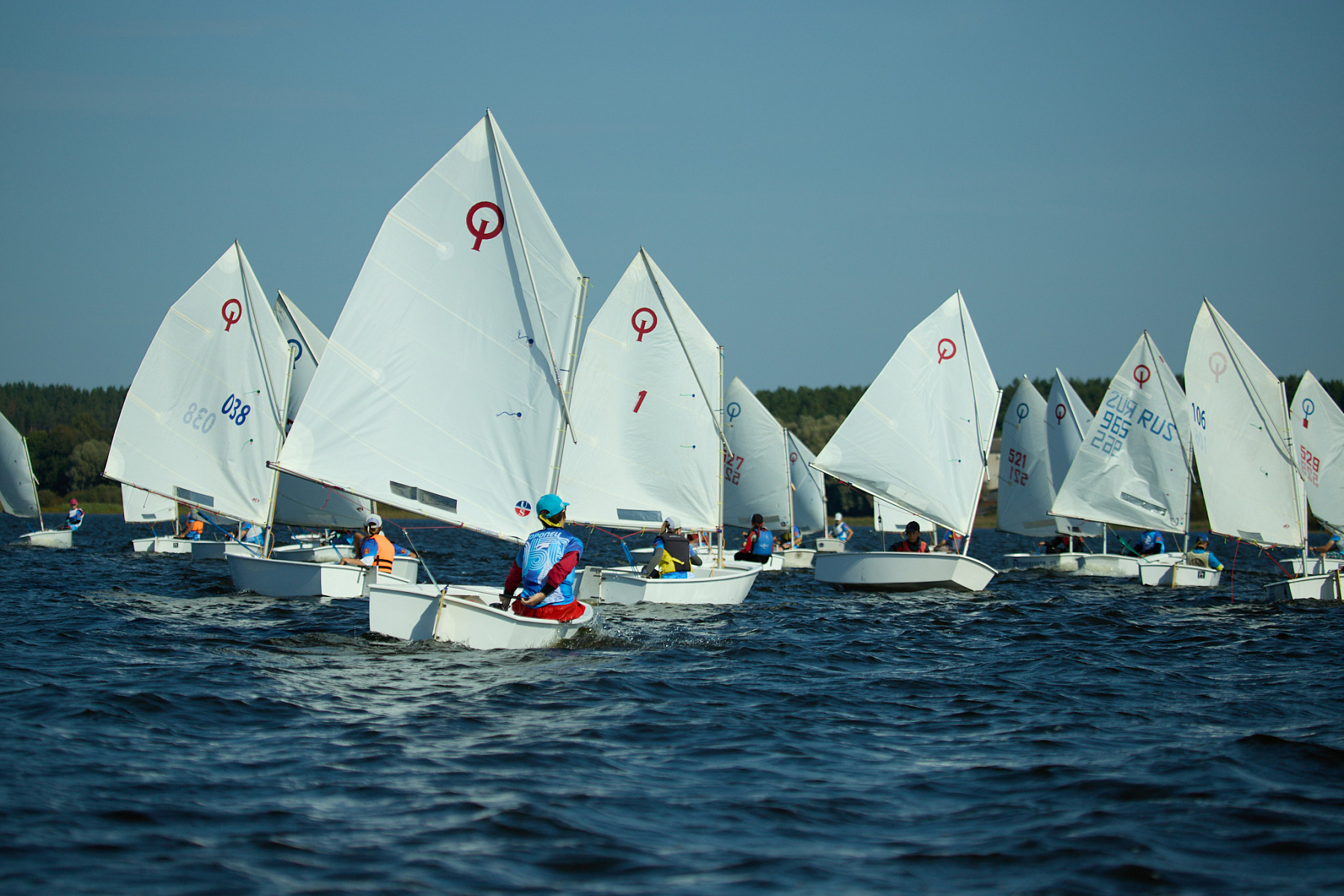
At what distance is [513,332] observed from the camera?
50.4ft

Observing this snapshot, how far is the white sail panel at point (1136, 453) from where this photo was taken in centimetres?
2967

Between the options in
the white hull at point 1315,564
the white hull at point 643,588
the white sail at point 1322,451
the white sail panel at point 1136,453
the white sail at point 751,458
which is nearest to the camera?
the white hull at point 643,588

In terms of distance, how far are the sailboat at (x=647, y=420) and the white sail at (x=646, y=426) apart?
0.7 inches

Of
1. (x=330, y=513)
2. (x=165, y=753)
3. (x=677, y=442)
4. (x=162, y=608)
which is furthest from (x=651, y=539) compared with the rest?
(x=165, y=753)

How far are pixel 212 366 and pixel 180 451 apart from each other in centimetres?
200

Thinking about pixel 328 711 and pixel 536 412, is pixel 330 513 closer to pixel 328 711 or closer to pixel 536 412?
pixel 536 412

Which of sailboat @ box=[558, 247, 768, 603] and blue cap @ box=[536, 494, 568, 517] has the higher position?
sailboat @ box=[558, 247, 768, 603]

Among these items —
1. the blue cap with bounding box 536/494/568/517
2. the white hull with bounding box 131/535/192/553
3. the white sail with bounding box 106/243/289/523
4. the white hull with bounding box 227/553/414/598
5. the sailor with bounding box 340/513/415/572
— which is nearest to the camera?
the blue cap with bounding box 536/494/568/517

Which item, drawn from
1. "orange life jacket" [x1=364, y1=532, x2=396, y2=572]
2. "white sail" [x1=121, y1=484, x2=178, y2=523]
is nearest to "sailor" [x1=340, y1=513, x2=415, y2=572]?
"orange life jacket" [x1=364, y1=532, x2=396, y2=572]

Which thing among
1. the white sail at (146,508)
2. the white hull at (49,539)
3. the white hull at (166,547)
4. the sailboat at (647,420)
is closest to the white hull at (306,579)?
the sailboat at (647,420)

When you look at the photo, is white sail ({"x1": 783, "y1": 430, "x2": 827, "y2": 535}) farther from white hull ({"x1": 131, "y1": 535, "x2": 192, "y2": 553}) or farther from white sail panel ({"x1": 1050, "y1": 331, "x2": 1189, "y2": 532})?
white hull ({"x1": 131, "y1": 535, "x2": 192, "y2": 553})

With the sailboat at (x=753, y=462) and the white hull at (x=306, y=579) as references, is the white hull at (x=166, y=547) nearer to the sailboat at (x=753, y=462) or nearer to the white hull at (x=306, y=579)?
the white hull at (x=306, y=579)

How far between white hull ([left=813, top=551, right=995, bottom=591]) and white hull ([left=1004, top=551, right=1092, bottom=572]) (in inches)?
374

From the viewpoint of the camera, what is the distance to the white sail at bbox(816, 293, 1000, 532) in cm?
2528
